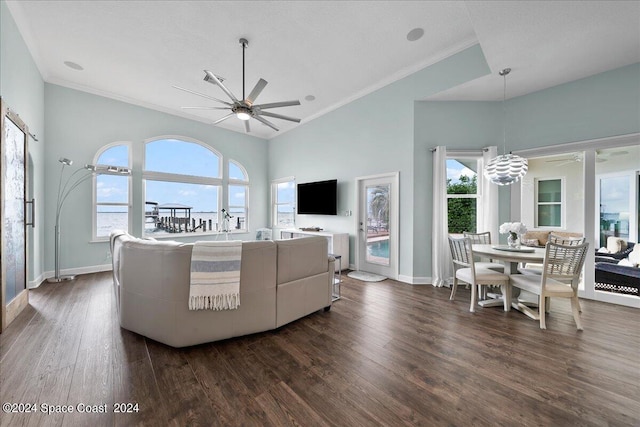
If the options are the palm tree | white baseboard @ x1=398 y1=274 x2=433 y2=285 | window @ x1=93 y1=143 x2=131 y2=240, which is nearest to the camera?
white baseboard @ x1=398 y1=274 x2=433 y2=285

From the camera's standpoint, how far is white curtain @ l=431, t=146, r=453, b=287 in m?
4.09

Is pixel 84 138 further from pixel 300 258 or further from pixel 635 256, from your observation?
pixel 635 256

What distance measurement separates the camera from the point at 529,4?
224 centimetres

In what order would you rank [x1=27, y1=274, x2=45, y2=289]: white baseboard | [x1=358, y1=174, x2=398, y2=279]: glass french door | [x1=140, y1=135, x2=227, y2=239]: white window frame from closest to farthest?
[x1=27, y1=274, x2=45, y2=289]: white baseboard < [x1=358, y1=174, x2=398, y2=279]: glass french door < [x1=140, y1=135, x2=227, y2=239]: white window frame

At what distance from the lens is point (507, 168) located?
10.4 ft

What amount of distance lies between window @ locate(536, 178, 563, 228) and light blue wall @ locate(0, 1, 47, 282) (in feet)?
24.0

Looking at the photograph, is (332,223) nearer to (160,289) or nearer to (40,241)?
(160,289)

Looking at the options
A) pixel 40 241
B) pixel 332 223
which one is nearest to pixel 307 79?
pixel 332 223

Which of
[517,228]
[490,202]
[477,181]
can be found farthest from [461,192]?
[517,228]

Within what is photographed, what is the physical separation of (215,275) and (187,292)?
0.28 meters

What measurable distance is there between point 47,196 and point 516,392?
697 centimetres

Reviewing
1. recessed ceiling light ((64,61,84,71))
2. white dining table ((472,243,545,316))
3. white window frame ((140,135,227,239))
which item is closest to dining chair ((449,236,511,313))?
white dining table ((472,243,545,316))

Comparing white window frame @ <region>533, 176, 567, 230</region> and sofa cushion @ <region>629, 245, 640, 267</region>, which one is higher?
white window frame @ <region>533, 176, 567, 230</region>

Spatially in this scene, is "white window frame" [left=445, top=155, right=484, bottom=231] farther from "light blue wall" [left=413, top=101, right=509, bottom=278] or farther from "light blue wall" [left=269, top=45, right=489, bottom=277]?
"light blue wall" [left=269, top=45, right=489, bottom=277]
